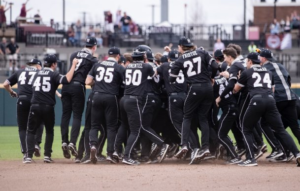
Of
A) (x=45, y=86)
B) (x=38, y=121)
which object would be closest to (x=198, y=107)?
(x=45, y=86)

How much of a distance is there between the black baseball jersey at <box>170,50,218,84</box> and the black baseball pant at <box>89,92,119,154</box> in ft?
4.00

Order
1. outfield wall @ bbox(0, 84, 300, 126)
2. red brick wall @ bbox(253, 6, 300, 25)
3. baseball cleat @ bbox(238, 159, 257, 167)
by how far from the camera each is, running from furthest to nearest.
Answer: red brick wall @ bbox(253, 6, 300, 25)
outfield wall @ bbox(0, 84, 300, 126)
baseball cleat @ bbox(238, 159, 257, 167)

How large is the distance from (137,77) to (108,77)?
54 cm

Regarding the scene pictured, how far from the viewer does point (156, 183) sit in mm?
10789

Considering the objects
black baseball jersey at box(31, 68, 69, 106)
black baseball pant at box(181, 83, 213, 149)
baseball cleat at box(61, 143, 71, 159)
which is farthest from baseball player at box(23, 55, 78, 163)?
black baseball pant at box(181, 83, 213, 149)

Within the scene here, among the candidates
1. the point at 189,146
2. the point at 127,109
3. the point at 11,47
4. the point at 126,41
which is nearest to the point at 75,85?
the point at 127,109

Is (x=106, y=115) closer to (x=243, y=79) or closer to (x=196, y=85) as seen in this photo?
(x=196, y=85)

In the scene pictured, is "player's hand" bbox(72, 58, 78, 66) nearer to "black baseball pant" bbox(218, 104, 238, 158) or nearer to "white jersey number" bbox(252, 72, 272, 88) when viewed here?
"black baseball pant" bbox(218, 104, 238, 158)

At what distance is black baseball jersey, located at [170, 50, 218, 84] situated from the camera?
13.3 metres

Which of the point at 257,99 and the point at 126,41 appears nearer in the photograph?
the point at 257,99

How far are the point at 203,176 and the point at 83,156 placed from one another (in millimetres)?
3829

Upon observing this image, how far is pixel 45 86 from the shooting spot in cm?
1373

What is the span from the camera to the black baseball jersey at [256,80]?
12.8m

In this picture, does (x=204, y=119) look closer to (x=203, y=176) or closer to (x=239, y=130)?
(x=239, y=130)
